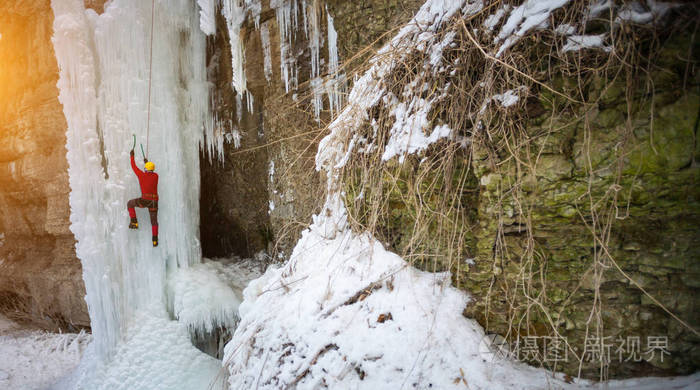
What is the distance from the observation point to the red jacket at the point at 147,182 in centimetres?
355

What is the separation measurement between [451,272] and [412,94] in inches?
36.7

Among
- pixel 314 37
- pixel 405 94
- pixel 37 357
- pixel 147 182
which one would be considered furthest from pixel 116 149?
pixel 37 357

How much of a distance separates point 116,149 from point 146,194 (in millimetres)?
769

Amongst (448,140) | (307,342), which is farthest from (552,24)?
(307,342)

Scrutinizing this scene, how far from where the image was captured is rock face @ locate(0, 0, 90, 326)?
4824mm

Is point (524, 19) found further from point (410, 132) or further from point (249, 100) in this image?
point (249, 100)

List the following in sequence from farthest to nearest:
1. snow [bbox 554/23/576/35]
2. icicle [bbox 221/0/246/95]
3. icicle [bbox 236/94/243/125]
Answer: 1. icicle [bbox 236/94/243/125]
2. icicle [bbox 221/0/246/95]
3. snow [bbox 554/23/576/35]

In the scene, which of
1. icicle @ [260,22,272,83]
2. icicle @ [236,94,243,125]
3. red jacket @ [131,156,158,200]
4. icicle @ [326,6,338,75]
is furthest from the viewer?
icicle @ [236,94,243,125]

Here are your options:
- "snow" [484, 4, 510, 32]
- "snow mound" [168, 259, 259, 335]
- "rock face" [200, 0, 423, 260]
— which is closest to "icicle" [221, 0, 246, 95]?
"rock face" [200, 0, 423, 260]

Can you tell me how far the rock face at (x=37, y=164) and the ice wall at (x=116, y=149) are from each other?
1874 millimetres

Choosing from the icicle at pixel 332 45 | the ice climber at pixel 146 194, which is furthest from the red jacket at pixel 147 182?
the icicle at pixel 332 45

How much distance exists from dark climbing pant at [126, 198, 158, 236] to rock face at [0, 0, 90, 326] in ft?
7.98

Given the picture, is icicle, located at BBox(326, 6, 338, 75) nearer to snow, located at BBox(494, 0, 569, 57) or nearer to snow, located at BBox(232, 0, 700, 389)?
snow, located at BBox(232, 0, 700, 389)

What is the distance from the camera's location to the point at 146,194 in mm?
3631
